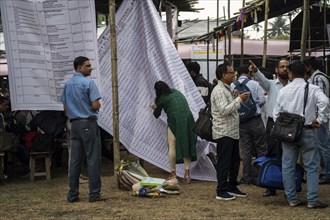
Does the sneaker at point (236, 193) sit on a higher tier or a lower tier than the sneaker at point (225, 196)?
lower

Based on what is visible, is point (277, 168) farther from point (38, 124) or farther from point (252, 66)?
point (38, 124)

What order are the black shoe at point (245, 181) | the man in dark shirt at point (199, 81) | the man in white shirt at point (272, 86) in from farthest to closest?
1. the man in dark shirt at point (199, 81)
2. the black shoe at point (245, 181)
3. the man in white shirt at point (272, 86)

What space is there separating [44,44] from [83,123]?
1781 millimetres

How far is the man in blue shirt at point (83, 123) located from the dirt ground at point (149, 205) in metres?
0.27

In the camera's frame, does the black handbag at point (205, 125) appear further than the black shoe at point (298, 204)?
Yes

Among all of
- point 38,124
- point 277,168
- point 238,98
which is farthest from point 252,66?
point 38,124

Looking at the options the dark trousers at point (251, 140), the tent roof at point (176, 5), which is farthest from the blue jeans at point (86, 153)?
the tent roof at point (176, 5)

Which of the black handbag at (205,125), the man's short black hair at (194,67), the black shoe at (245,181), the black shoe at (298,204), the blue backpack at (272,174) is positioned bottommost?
the black shoe at (245,181)

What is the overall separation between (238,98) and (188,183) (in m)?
2.05

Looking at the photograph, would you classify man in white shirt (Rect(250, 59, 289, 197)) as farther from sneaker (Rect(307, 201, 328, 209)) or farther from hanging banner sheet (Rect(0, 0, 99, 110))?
hanging banner sheet (Rect(0, 0, 99, 110))

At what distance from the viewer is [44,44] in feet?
25.0

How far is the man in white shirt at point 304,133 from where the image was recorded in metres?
5.78

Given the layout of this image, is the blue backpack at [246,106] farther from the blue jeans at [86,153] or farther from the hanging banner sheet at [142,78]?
the blue jeans at [86,153]

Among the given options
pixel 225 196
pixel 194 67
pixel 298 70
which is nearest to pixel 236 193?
pixel 225 196
